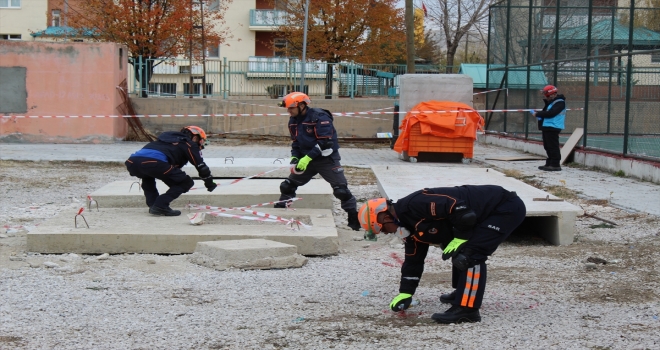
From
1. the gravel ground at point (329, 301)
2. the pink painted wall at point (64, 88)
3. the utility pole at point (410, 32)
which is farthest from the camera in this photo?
the utility pole at point (410, 32)

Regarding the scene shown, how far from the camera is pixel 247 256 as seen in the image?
23.5 feet

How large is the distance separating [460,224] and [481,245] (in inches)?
8.7

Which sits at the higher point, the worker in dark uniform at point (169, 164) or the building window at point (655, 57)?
the building window at point (655, 57)

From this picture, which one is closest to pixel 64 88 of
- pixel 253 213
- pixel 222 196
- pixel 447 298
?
pixel 222 196

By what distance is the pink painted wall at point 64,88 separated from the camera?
69.8 ft

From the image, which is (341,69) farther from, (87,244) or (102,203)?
(87,244)

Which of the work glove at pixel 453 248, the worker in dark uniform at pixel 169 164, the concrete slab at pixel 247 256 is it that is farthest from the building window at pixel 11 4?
the work glove at pixel 453 248

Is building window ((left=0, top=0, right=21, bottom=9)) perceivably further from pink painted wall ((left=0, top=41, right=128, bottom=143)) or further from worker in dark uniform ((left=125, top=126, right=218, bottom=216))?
worker in dark uniform ((left=125, top=126, right=218, bottom=216))

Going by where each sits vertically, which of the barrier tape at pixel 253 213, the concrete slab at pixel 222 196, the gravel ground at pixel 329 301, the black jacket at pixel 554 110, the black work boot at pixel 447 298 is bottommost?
the gravel ground at pixel 329 301

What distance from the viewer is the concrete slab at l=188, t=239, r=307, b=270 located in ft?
23.4

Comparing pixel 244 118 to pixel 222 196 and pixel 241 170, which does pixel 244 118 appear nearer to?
pixel 241 170

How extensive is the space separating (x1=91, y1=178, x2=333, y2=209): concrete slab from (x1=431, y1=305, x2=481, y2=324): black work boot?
15.6 ft

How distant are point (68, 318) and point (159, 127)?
61.1ft

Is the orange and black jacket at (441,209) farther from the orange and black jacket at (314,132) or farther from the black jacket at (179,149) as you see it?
the black jacket at (179,149)
